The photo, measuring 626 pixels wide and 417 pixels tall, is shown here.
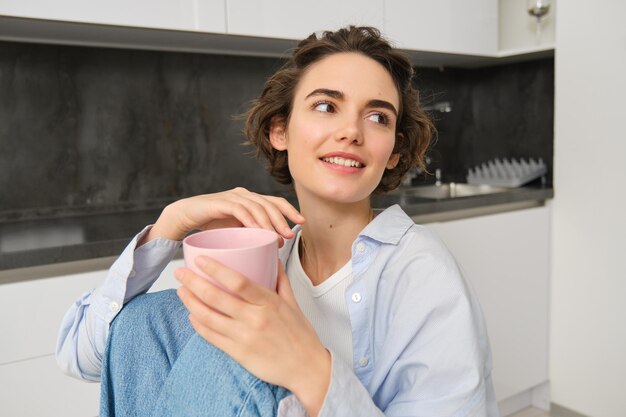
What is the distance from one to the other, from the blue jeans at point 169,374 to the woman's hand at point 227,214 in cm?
13

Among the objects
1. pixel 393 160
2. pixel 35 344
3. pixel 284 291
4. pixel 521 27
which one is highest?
pixel 521 27

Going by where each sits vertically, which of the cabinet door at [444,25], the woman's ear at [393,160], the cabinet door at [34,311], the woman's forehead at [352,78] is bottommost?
the cabinet door at [34,311]

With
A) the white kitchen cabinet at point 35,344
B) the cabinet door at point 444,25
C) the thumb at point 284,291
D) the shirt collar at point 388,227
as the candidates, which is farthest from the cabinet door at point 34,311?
the cabinet door at point 444,25

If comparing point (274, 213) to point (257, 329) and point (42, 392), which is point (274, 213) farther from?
point (42, 392)

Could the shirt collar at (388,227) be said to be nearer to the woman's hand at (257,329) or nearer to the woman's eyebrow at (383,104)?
the woman's eyebrow at (383,104)

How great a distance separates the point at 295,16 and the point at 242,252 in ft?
4.72

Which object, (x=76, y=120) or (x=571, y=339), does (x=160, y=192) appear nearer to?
(x=76, y=120)

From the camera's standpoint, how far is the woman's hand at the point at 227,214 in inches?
29.0

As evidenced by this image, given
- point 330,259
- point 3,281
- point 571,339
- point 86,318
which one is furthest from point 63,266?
point 571,339

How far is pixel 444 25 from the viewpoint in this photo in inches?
85.0

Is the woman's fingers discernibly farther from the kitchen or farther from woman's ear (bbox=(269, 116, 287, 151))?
the kitchen

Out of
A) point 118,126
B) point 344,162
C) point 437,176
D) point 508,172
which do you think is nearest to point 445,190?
point 437,176

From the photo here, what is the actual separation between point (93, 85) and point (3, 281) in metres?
0.85

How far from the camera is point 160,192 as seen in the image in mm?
2027
